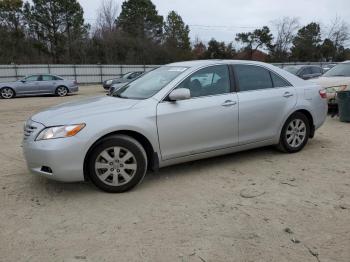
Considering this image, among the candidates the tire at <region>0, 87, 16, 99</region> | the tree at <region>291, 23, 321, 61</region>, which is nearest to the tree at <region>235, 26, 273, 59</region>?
the tree at <region>291, 23, 321, 61</region>

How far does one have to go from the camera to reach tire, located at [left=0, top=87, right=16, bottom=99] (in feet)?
63.6

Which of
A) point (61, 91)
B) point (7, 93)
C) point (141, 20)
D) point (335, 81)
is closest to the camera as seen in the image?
point (335, 81)

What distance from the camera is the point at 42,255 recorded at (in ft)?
10.1

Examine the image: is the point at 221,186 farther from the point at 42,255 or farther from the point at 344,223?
the point at 42,255

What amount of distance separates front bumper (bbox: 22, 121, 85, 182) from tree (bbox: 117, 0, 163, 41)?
48247mm

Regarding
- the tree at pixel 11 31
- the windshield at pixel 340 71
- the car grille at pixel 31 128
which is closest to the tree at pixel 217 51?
the tree at pixel 11 31

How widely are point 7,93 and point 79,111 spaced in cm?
1702

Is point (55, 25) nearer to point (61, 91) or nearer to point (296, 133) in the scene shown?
point (61, 91)

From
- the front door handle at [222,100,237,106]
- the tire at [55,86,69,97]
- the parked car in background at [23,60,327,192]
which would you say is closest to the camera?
the parked car in background at [23,60,327,192]

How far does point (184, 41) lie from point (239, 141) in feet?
173

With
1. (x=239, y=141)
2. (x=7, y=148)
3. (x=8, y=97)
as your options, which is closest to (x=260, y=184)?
(x=239, y=141)

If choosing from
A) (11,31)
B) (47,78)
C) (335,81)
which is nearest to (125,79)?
(47,78)

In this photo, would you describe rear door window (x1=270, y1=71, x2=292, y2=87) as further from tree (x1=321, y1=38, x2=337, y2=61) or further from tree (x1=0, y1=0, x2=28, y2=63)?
tree (x1=321, y1=38, x2=337, y2=61)

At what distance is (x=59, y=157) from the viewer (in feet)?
13.3
